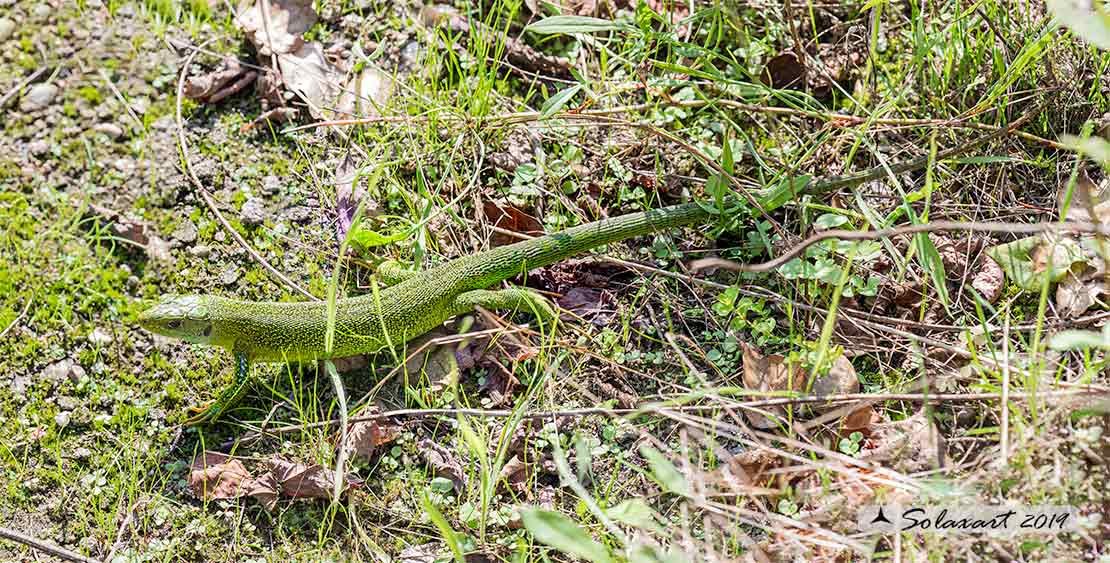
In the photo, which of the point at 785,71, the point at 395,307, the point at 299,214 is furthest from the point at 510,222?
the point at 785,71

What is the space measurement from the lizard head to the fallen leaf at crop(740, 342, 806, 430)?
7.47 ft

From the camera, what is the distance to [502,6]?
4.80 meters

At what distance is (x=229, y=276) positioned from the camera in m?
4.41

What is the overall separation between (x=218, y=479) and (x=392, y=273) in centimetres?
114

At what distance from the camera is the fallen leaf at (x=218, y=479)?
380 cm

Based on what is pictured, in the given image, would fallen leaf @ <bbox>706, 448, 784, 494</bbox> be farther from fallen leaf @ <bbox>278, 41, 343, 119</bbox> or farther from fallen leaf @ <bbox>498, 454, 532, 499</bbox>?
fallen leaf @ <bbox>278, 41, 343, 119</bbox>

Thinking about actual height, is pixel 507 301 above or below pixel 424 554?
Result: above

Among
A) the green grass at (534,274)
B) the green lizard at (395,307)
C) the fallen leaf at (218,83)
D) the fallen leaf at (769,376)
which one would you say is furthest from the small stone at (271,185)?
the fallen leaf at (769,376)

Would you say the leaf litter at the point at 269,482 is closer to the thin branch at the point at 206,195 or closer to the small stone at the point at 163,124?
the thin branch at the point at 206,195

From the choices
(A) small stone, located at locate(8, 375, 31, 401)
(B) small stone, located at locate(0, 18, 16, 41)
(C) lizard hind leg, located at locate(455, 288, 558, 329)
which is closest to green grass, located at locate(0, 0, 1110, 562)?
(A) small stone, located at locate(8, 375, 31, 401)

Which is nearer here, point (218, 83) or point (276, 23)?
point (218, 83)

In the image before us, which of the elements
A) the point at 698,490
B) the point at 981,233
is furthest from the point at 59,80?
the point at 981,233

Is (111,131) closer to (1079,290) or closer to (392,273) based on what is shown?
(392,273)

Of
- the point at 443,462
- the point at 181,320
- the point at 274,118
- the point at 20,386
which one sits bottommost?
the point at 20,386
